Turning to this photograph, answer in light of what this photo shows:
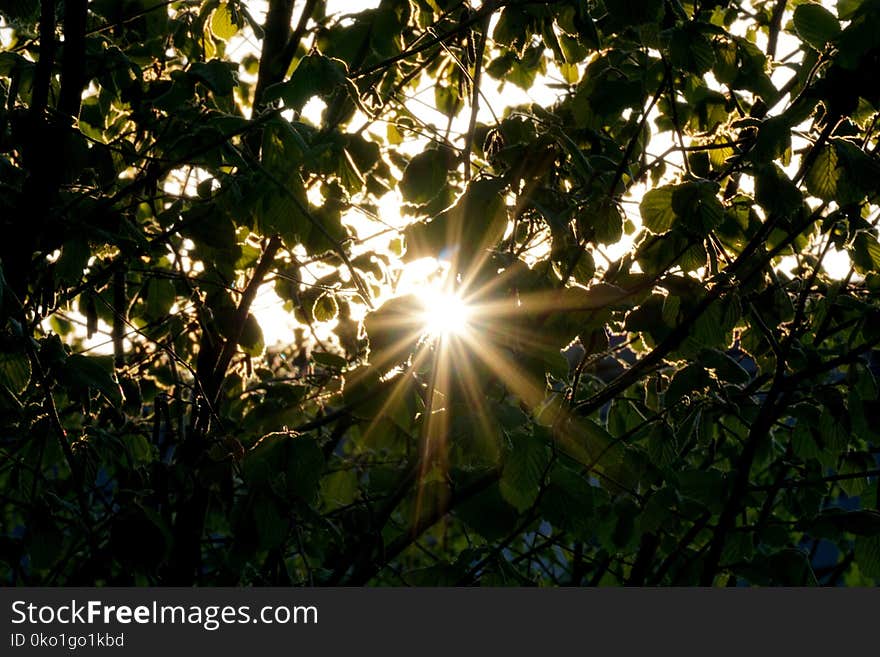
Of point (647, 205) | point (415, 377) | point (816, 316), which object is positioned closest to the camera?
point (415, 377)

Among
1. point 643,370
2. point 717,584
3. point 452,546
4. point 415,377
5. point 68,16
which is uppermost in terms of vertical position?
point 452,546

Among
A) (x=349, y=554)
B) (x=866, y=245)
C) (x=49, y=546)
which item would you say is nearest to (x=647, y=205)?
(x=866, y=245)

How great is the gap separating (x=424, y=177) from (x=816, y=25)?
3.40 feet

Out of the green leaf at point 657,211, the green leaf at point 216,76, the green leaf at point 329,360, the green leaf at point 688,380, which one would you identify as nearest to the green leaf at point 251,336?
the green leaf at point 329,360

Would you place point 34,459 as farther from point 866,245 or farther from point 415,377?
point 866,245

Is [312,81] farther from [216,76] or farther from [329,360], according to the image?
[329,360]

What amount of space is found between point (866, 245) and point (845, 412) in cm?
53

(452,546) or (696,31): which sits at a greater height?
(452,546)

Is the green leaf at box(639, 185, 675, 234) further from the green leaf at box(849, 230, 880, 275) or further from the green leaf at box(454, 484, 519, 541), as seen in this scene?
the green leaf at box(454, 484, 519, 541)

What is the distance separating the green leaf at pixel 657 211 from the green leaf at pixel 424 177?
544 millimetres

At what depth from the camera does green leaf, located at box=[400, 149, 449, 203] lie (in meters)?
2.32

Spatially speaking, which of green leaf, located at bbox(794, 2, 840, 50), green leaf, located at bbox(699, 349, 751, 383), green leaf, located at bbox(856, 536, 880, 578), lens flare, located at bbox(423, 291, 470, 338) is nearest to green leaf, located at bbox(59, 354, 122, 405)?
lens flare, located at bbox(423, 291, 470, 338)

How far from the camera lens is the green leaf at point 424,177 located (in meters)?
2.32

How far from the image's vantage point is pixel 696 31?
2139 mm
